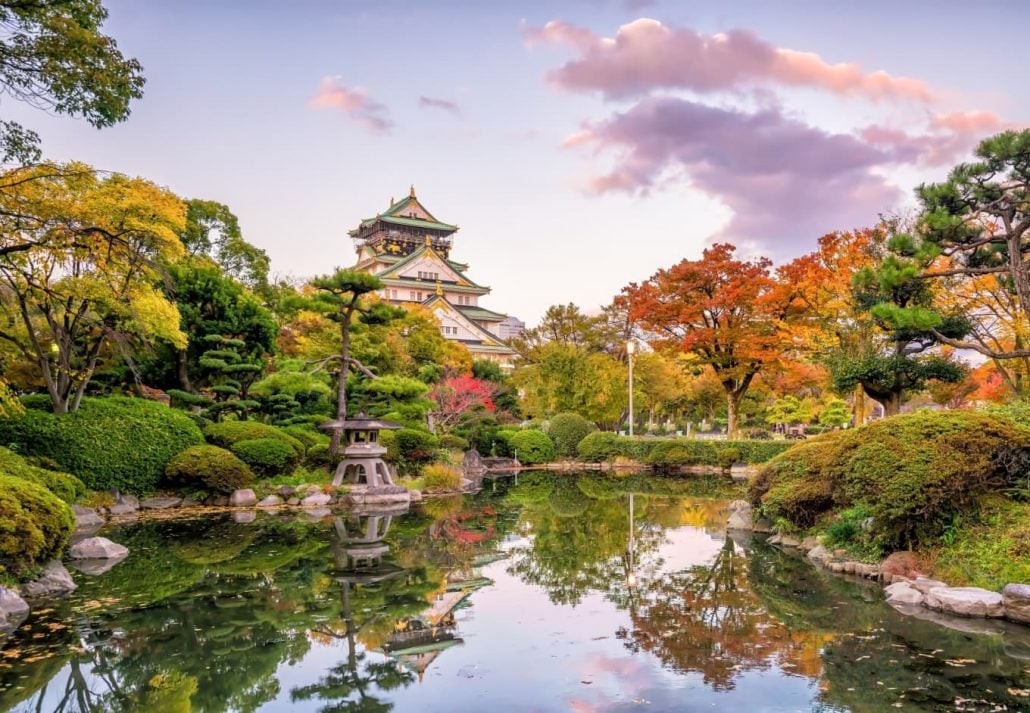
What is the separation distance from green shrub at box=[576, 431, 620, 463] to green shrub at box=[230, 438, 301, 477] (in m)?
14.4

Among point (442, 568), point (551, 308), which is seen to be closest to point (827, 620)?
point (442, 568)

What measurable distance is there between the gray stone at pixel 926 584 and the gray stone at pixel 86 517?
1310cm

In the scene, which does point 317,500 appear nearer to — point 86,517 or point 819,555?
point 86,517

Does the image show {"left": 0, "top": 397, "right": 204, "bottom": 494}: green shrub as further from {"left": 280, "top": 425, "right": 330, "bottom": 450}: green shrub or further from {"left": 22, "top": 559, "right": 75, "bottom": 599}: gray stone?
{"left": 22, "top": 559, "right": 75, "bottom": 599}: gray stone

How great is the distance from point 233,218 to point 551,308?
14.6 meters

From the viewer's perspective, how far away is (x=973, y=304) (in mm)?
16328

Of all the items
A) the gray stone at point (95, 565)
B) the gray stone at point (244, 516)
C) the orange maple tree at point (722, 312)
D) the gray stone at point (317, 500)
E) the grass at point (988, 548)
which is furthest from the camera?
the orange maple tree at point (722, 312)

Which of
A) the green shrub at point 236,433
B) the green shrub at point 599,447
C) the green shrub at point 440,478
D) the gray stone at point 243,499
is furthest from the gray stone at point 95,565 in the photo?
the green shrub at point 599,447

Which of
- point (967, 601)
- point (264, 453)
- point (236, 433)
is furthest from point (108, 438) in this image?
point (967, 601)

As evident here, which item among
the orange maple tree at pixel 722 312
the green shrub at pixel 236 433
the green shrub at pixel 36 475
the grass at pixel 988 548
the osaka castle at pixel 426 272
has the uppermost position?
the osaka castle at pixel 426 272

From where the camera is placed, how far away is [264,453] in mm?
15773

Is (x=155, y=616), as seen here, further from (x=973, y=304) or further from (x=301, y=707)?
(x=973, y=304)

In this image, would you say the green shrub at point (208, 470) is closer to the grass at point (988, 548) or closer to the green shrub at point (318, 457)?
the green shrub at point (318, 457)

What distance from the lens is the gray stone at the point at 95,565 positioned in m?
8.83
